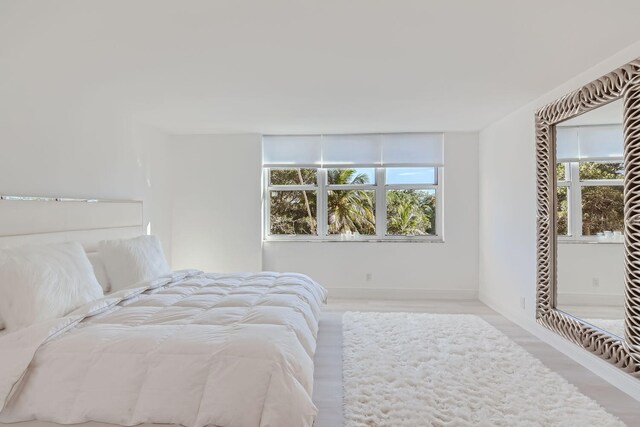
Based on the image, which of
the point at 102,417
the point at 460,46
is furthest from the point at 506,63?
the point at 102,417

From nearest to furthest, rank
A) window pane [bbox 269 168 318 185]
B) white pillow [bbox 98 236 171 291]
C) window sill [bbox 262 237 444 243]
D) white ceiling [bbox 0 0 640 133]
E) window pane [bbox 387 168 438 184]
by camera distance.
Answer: white ceiling [bbox 0 0 640 133]
white pillow [bbox 98 236 171 291]
window sill [bbox 262 237 444 243]
window pane [bbox 387 168 438 184]
window pane [bbox 269 168 318 185]

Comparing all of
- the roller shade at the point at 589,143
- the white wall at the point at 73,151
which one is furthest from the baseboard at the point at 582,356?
the white wall at the point at 73,151

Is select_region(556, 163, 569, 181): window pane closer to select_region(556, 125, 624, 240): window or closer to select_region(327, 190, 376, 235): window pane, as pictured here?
select_region(556, 125, 624, 240): window

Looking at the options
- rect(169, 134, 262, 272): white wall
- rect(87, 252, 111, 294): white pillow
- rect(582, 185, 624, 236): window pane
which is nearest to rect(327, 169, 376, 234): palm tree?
rect(169, 134, 262, 272): white wall

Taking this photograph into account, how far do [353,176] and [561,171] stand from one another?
279 centimetres

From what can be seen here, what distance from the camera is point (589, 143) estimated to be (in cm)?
303

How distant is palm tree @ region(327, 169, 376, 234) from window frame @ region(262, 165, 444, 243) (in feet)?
0.22

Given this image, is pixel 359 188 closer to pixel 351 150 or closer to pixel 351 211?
pixel 351 211

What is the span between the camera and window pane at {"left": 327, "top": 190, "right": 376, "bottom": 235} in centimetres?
563

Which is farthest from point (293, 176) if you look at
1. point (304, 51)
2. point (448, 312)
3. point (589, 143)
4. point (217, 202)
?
point (589, 143)

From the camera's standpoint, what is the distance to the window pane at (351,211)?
5629 mm

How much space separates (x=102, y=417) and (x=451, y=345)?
272 cm

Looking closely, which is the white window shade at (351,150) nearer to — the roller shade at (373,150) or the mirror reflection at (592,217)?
the roller shade at (373,150)

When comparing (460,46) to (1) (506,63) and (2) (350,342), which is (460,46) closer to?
(1) (506,63)
